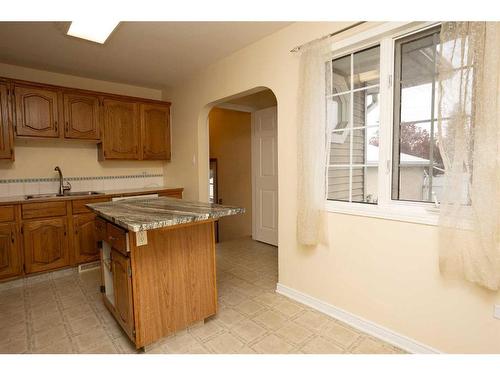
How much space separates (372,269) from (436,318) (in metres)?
0.44

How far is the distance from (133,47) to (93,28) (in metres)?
0.64

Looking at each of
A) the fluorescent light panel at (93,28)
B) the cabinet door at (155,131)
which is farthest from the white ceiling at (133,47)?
the cabinet door at (155,131)

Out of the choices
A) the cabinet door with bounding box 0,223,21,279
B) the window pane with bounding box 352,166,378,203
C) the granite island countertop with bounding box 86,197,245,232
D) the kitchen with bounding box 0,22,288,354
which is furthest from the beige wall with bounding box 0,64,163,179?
the window pane with bounding box 352,166,378,203

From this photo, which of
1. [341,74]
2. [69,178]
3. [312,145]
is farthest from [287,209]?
[69,178]

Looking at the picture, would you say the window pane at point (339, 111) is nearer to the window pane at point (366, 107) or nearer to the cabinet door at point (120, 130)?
the window pane at point (366, 107)

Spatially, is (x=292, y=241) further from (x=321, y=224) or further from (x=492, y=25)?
(x=492, y=25)

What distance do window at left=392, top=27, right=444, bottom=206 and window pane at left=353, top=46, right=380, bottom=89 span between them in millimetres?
139

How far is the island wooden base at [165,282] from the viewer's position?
173 cm

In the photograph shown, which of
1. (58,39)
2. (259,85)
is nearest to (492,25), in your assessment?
(259,85)

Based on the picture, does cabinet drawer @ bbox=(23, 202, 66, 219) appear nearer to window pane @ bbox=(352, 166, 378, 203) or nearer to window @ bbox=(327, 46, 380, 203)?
window @ bbox=(327, 46, 380, 203)

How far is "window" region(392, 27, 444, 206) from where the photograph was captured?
5.64ft

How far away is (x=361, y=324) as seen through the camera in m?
2.01

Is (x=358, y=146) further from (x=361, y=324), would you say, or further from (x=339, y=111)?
(x=361, y=324)

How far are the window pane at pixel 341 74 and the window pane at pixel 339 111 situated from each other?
7cm
